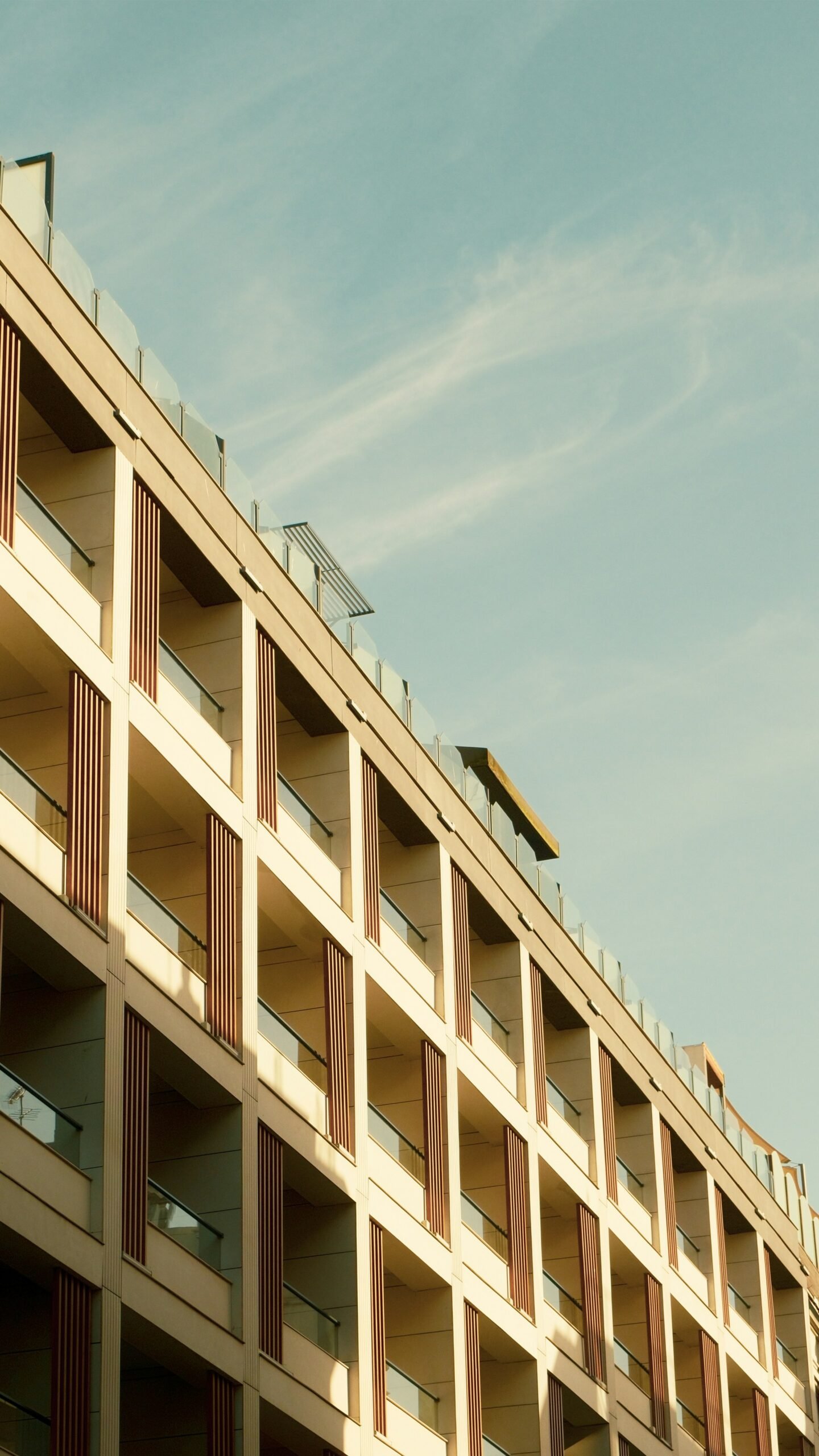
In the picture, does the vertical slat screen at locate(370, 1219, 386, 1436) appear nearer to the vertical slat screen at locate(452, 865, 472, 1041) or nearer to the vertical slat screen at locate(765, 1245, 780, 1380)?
the vertical slat screen at locate(452, 865, 472, 1041)

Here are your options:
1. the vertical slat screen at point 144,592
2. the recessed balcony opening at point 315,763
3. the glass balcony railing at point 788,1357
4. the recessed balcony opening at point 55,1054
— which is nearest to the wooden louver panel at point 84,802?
the recessed balcony opening at point 55,1054

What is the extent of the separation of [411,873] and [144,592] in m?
14.0

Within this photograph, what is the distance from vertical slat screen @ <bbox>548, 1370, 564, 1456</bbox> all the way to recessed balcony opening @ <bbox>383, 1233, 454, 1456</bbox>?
5.57 metres

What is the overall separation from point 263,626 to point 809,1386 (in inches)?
1611

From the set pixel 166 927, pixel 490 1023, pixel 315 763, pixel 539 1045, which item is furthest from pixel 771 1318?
pixel 166 927

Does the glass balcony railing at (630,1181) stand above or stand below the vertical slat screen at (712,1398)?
above

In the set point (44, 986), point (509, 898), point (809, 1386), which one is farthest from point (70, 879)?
point (809, 1386)

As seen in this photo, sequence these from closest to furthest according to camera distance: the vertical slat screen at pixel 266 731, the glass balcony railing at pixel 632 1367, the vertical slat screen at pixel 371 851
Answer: the vertical slat screen at pixel 266 731 < the vertical slat screen at pixel 371 851 < the glass balcony railing at pixel 632 1367

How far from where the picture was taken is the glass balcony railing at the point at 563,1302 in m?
53.2

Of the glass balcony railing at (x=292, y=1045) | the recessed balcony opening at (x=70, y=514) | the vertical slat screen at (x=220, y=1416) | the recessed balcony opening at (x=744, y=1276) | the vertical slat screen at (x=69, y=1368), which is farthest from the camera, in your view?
the recessed balcony opening at (x=744, y=1276)

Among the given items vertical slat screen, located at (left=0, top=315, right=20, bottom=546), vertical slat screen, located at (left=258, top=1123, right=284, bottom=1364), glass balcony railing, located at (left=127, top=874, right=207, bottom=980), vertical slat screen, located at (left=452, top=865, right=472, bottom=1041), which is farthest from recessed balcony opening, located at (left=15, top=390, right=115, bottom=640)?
vertical slat screen, located at (left=452, top=865, right=472, bottom=1041)

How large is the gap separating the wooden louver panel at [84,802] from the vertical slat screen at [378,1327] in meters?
11.3

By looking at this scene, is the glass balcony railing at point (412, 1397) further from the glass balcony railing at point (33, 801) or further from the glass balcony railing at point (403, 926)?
the glass balcony railing at point (33, 801)

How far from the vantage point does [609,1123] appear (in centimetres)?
5966
